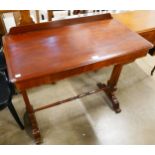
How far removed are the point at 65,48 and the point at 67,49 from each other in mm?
18

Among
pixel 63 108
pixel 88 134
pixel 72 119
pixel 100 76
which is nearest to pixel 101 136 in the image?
pixel 88 134

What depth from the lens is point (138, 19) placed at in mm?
1737

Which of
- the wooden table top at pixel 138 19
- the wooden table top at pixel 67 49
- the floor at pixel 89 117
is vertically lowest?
the floor at pixel 89 117

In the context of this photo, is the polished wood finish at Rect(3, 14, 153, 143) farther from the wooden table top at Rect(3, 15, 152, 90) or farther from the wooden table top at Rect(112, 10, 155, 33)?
the wooden table top at Rect(112, 10, 155, 33)

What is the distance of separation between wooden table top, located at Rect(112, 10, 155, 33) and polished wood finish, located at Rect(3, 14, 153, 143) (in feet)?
1.12

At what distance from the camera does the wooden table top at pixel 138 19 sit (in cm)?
162

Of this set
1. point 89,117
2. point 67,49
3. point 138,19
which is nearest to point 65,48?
point 67,49

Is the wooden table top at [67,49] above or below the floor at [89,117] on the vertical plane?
above

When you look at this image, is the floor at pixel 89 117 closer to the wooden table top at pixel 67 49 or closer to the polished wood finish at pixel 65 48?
the polished wood finish at pixel 65 48

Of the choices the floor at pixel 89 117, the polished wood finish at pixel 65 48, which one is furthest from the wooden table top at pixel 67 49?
the floor at pixel 89 117

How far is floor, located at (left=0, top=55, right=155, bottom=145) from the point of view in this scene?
1552 mm

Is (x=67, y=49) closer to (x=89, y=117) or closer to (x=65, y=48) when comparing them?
(x=65, y=48)

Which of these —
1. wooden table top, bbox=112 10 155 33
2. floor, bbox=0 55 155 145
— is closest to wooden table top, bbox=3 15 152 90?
wooden table top, bbox=112 10 155 33
